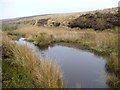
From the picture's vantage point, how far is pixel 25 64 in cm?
814

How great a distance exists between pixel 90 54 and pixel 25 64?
15.3 ft

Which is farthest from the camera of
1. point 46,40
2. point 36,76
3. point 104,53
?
point 46,40

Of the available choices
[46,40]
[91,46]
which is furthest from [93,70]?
[46,40]

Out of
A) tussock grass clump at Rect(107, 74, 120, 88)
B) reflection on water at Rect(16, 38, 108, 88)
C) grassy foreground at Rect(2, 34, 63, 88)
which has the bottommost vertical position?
reflection on water at Rect(16, 38, 108, 88)

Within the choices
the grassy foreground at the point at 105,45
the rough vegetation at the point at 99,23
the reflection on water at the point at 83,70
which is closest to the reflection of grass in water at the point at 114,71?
the grassy foreground at the point at 105,45

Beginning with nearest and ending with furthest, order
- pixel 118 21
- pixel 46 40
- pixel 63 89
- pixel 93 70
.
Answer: pixel 63 89 < pixel 93 70 < pixel 46 40 < pixel 118 21

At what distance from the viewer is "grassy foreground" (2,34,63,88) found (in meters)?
6.55

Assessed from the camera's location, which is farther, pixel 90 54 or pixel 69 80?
pixel 90 54

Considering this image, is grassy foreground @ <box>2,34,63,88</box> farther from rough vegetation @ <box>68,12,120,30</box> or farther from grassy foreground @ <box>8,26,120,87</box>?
rough vegetation @ <box>68,12,120,30</box>

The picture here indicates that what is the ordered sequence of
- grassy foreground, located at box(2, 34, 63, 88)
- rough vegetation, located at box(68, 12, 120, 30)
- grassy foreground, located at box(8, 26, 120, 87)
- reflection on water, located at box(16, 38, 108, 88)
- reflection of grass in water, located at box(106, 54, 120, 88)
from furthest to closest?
rough vegetation, located at box(68, 12, 120, 30)
grassy foreground, located at box(8, 26, 120, 87)
reflection on water, located at box(16, 38, 108, 88)
reflection of grass in water, located at box(106, 54, 120, 88)
grassy foreground, located at box(2, 34, 63, 88)

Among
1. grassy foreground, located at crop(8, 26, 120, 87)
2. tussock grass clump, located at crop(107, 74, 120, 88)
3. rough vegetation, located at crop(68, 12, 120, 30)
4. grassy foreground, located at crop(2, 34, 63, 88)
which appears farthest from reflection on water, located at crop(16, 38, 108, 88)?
rough vegetation, located at crop(68, 12, 120, 30)

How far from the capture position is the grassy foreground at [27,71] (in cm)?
655

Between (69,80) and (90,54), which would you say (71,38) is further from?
(69,80)

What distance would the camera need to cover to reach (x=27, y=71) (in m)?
7.86
